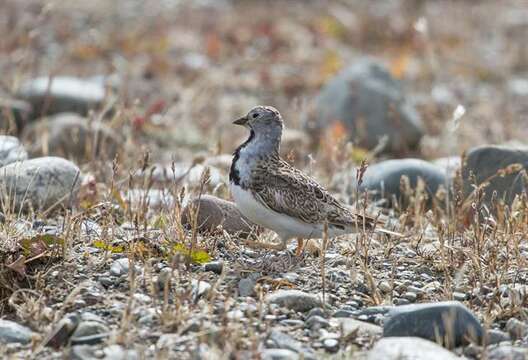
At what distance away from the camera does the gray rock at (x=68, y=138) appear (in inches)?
344

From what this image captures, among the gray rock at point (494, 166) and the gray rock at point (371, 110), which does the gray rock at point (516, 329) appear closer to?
the gray rock at point (494, 166)

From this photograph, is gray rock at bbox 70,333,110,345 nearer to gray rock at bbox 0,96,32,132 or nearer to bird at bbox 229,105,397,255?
bird at bbox 229,105,397,255

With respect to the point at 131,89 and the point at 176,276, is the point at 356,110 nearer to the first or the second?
the point at 131,89

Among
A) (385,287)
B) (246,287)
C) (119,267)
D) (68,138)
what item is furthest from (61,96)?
(385,287)

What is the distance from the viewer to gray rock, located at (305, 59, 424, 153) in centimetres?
1034

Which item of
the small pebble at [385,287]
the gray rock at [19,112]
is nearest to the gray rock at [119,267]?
the small pebble at [385,287]

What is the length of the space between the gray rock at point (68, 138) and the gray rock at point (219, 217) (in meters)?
2.44

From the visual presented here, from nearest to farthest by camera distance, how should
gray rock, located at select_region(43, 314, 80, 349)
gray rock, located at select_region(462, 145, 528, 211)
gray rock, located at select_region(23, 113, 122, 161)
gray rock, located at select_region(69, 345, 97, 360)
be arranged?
1. gray rock, located at select_region(69, 345, 97, 360)
2. gray rock, located at select_region(43, 314, 80, 349)
3. gray rock, located at select_region(462, 145, 528, 211)
4. gray rock, located at select_region(23, 113, 122, 161)

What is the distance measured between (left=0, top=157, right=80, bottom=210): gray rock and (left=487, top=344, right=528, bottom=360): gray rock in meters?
3.14

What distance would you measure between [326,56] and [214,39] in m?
1.71

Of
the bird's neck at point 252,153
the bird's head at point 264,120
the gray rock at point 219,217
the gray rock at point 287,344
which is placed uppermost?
the bird's head at point 264,120

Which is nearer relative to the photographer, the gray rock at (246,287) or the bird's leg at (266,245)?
the gray rock at (246,287)

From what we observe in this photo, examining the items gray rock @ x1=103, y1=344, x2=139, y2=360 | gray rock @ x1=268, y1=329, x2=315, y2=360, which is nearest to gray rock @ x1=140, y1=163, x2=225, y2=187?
gray rock @ x1=268, y1=329, x2=315, y2=360

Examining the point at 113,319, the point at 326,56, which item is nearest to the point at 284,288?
the point at 113,319
